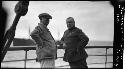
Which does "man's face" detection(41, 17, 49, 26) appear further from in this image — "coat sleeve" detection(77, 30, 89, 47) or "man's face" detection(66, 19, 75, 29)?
"coat sleeve" detection(77, 30, 89, 47)

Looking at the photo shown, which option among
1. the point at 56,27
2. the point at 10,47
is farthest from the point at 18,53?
the point at 56,27

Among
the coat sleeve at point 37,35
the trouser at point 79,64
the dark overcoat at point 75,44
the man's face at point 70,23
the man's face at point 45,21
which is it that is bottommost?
the trouser at point 79,64

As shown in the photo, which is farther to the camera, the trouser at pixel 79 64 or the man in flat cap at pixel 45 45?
the trouser at pixel 79 64

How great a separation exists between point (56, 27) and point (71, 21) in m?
0.17

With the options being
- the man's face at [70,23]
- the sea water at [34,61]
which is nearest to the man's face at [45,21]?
the man's face at [70,23]

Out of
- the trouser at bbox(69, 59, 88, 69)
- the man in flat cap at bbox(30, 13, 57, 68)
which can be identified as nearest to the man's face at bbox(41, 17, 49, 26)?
the man in flat cap at bbox(30, 13, 57, 68)

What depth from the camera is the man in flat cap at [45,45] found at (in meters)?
2.45

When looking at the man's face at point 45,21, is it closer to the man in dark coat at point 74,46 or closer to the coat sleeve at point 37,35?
the coat sleeve at point 37,35

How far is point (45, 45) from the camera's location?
2451 millimetres

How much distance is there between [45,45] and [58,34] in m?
0.19

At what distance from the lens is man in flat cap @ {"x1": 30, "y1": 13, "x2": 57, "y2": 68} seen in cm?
245

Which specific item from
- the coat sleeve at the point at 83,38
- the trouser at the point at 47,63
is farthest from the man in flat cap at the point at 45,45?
the coat sleeve at the point at 83,38

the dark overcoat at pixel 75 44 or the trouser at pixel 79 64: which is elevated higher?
the dark overcoat at pixel 75 44

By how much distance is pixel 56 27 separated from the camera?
251cm
